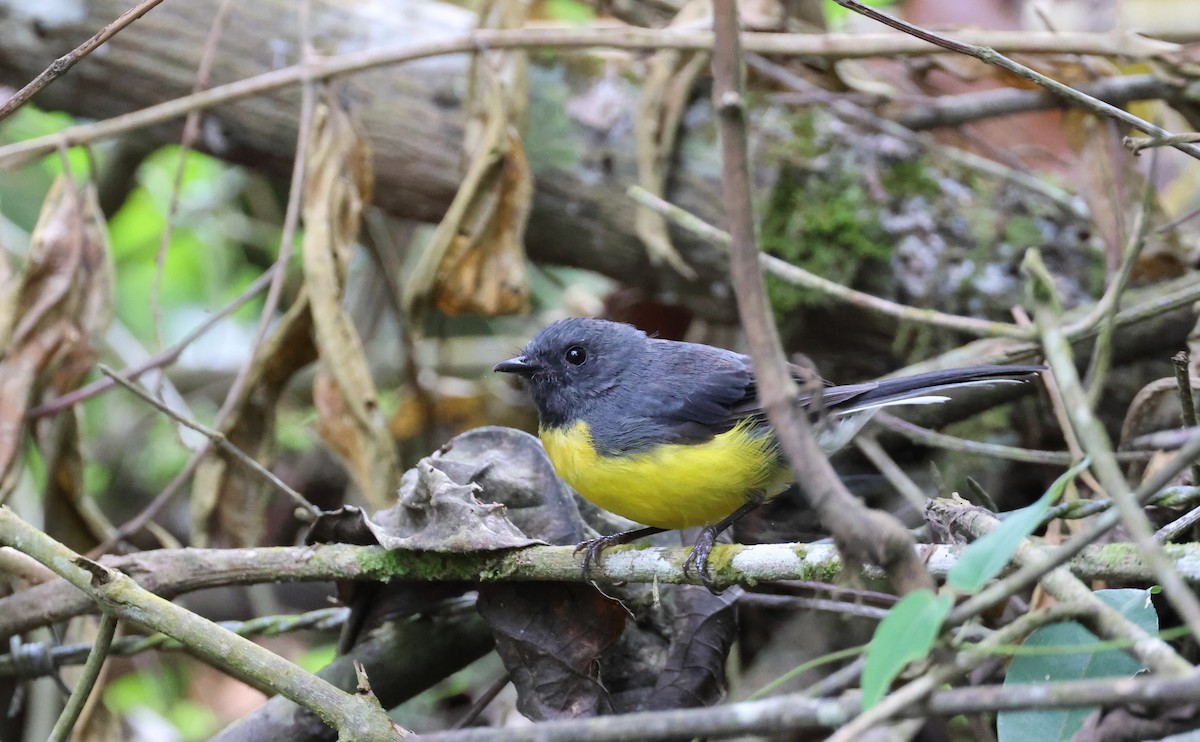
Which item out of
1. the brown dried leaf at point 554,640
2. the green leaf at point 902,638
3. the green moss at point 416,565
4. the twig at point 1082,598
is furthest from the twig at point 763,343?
the green moss at point 416,565

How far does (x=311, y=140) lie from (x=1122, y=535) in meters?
2.99

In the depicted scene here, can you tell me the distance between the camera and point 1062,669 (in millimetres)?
1804

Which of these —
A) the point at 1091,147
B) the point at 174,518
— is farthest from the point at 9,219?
the point at 1091,147

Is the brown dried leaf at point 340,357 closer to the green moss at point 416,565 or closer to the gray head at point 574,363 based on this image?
the gray head at point 574,363

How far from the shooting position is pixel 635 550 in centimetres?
251

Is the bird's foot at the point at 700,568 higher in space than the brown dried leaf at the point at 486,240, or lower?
lower

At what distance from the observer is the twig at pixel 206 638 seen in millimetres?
2061

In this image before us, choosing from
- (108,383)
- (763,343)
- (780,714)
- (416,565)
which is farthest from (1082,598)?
(108,383)

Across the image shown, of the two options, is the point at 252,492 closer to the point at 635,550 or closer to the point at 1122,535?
the point at 635,550

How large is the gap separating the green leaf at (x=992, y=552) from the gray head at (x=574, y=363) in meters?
1.96

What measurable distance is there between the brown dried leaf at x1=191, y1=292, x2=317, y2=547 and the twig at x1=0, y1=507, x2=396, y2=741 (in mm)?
967

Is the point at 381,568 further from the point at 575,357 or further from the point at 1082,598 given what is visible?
the point at 1082,598

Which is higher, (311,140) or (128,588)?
(311,140)

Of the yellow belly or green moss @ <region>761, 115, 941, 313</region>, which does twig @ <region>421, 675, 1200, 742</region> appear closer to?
the yellow belly
